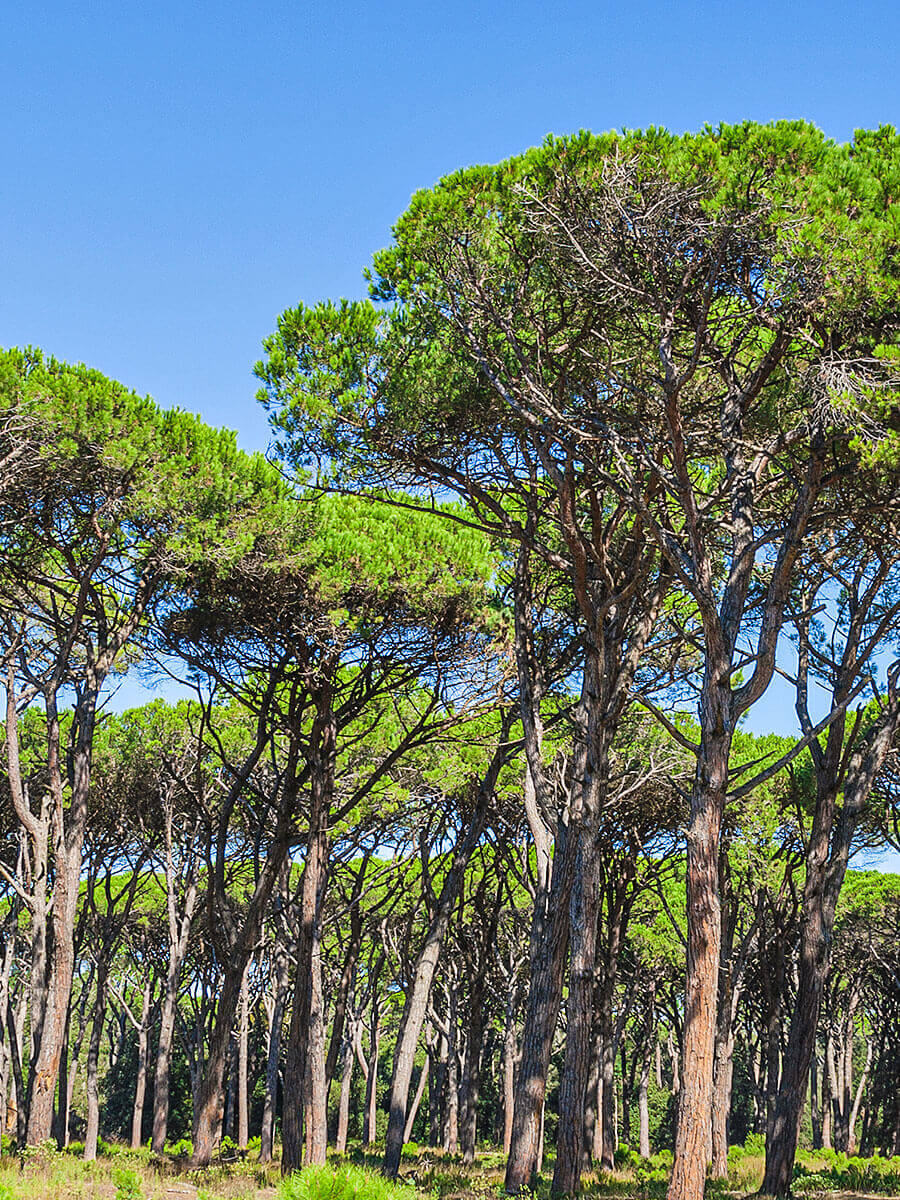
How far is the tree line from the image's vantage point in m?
7.21

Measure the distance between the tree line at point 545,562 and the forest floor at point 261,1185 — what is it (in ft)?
2.08

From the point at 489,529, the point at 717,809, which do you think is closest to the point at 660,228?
the point at 489,529

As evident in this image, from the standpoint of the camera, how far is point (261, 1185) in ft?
39.2

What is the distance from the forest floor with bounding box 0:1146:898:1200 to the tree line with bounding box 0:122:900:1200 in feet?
2.08

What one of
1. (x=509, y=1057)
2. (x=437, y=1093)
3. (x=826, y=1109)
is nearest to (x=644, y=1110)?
(x=826, y=1109)

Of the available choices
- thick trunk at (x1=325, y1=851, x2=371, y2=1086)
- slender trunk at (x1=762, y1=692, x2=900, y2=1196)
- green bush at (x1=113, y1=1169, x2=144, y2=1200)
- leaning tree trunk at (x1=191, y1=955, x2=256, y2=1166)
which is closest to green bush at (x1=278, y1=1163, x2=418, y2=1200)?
green bush at (x1=113, y1=1169, x2=144, y2=1200)

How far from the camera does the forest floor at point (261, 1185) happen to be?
15.4ft

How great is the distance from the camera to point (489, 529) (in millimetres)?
9312

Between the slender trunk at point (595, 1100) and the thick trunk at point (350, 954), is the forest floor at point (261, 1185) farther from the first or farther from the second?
the slender trunk at point (595, 1100)

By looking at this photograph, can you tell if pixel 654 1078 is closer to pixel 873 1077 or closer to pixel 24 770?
pixel 873 1077

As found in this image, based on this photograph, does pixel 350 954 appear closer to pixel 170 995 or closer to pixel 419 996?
pixel 170 995

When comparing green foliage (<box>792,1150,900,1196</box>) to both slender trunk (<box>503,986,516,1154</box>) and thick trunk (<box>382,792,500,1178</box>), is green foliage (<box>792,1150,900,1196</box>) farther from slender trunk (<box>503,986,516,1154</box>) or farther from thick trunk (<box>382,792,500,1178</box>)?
slender trunk (<box>503,986,516,1154</box>)

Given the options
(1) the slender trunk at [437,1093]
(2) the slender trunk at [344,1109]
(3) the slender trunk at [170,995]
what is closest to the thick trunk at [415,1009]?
(3) the slender trunk at [170,995]

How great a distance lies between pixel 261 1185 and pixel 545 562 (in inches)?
323
